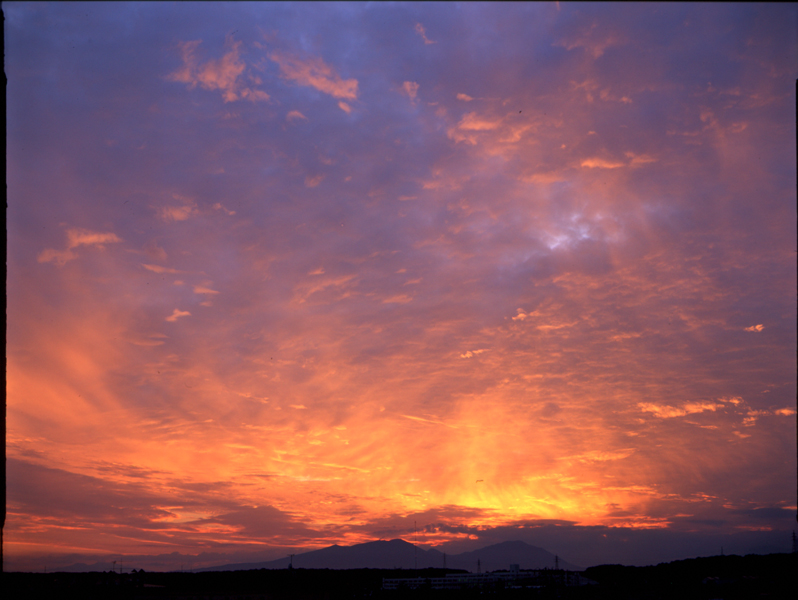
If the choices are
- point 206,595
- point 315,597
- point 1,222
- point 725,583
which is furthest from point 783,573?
point 1,222

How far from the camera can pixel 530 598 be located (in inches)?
7717

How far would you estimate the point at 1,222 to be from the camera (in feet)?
77.6

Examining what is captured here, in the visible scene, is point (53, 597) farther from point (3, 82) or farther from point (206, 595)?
point (3, 82)

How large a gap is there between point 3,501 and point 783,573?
19772cm

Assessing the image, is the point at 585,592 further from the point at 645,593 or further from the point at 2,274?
the point at 2,274

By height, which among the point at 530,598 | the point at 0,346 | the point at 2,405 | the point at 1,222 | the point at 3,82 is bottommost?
the point at 530,598

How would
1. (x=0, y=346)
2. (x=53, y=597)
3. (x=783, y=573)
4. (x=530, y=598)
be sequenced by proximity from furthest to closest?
1. (x=530, y=598)
2. (x=53, y=597)
3. (x=783, y=573)
4. (x=0, y=346)

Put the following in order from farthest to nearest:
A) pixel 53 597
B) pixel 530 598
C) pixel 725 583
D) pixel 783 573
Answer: pixel 530 598
pixel 53 597
pixel 783 573
pixel 725 583

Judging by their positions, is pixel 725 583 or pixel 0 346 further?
pixel 725 583

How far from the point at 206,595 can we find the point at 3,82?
20986cm

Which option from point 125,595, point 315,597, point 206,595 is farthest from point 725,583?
point 125,595

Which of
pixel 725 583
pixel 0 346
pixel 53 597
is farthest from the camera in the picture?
pixel 53 597

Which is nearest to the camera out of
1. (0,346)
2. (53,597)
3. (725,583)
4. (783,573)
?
(0,346)

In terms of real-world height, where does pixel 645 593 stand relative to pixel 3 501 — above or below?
below
